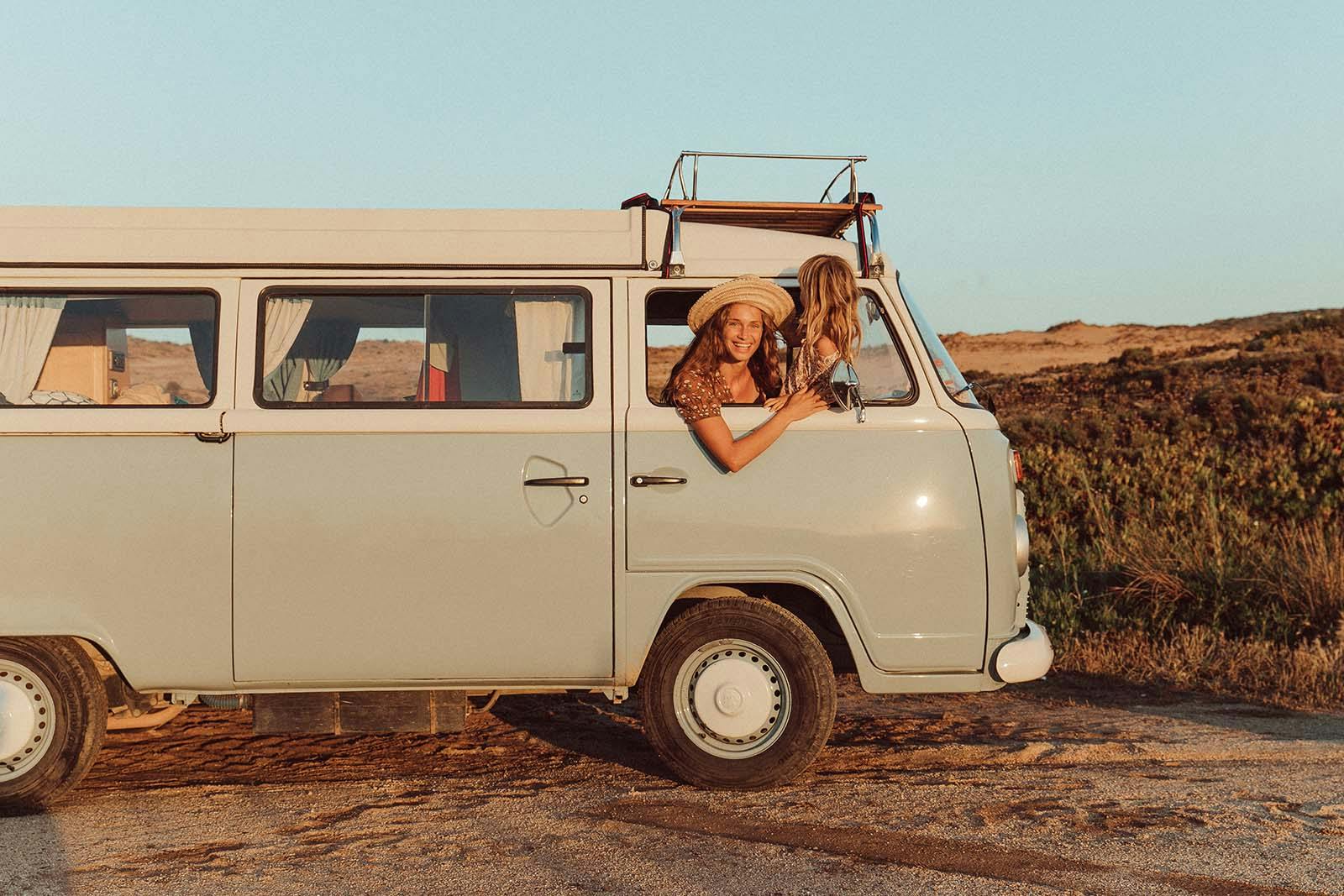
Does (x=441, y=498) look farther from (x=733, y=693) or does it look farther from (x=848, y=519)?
(x=848, y=519)

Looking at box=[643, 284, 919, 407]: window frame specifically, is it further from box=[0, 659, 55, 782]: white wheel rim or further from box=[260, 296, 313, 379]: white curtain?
box=[0, 659, 55, 782]: white wheel rim

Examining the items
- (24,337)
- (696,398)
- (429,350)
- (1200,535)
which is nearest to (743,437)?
(696,398)

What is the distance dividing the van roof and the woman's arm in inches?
26.2

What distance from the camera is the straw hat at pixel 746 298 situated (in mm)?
5332

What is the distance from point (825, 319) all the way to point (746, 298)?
1.20 ft

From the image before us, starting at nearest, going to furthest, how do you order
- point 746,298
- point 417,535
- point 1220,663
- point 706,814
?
point 706,814, point 417,535, point 746,298, point 1220,663

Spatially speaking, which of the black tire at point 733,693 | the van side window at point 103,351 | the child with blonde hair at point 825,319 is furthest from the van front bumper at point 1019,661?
the van side window at point 103,351

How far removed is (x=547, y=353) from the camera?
5.29 meters

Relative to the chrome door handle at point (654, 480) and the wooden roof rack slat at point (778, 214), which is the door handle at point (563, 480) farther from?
the wooden roof rack slat at point (778, 214)

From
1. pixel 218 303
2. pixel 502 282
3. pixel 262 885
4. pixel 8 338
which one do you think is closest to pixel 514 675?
pixel 262 885

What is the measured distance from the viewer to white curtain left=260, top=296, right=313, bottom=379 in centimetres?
523

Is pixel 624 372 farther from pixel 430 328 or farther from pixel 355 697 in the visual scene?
pixel 355 697

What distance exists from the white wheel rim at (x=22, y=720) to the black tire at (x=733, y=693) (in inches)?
100

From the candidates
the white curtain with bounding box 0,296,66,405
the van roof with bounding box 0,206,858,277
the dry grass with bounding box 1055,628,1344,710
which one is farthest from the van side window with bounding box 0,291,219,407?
the dry grass with bounding box 1055,628,1344,710
